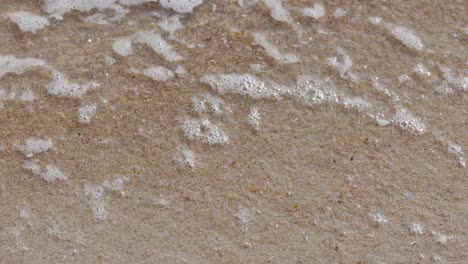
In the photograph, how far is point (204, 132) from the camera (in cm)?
211

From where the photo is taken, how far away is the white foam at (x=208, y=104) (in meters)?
2.12

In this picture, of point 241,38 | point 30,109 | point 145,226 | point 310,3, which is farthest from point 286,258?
point 30,109

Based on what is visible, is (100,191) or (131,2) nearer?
(100,191)

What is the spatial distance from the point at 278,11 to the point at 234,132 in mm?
541

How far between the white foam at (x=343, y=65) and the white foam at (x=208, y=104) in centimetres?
49

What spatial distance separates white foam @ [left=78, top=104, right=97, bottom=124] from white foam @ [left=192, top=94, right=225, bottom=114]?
1.35 feet

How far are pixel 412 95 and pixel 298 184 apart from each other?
0.59 metres

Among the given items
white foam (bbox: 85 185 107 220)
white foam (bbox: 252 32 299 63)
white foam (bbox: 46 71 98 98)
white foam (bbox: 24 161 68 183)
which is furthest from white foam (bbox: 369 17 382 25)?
white foam (bbox: 24 161 68 183)

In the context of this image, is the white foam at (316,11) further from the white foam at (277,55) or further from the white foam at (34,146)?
the white foam at (34,146)

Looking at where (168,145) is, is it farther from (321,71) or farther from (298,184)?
(321,71)

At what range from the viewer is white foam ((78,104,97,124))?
2.09m

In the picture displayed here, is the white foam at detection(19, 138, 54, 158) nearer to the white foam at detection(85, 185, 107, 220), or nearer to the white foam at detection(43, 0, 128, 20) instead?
the white foam at detection(85, 185, 107, 220)

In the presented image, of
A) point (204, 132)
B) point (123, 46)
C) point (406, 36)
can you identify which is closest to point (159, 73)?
point (123, 46)

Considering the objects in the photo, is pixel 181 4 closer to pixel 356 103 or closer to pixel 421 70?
pixel 356 103
